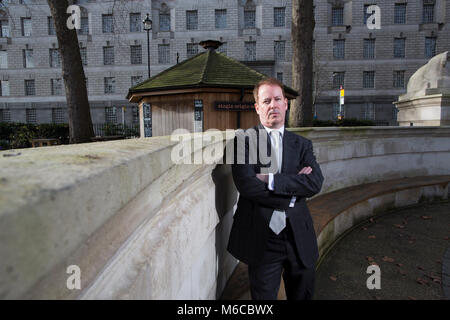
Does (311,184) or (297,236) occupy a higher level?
(311,184)

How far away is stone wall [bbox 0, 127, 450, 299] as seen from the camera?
516 mm

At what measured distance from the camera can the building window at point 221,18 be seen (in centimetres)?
3516

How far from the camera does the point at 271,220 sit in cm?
222

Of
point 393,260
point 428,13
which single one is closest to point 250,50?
point 428,13

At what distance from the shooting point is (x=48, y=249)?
55 centimetres

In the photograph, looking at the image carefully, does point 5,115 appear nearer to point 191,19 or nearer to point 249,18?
point 191,19

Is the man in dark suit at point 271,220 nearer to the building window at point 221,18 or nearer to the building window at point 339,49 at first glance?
the building window at point 221,18

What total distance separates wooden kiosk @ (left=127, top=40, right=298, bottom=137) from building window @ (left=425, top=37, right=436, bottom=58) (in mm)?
34898

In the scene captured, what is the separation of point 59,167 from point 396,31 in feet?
136

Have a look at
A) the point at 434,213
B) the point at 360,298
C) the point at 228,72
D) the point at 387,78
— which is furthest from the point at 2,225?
the point at 387,78

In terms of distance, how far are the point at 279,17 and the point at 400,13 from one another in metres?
A: 14.0

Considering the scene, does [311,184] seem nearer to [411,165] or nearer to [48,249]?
[48,249]

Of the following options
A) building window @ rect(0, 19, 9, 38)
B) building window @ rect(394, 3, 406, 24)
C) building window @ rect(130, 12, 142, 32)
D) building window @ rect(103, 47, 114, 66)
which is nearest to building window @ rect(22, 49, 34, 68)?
building window @ rect(0, 19, 9, 38)

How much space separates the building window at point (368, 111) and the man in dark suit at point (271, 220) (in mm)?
36046
